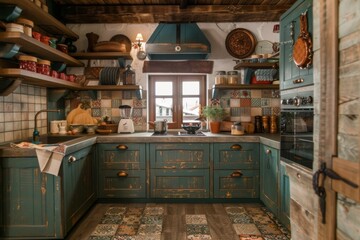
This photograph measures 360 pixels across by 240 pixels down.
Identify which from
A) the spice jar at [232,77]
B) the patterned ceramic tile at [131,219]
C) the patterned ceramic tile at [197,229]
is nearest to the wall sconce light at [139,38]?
the spice jar at [232,77]

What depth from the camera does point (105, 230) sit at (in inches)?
103

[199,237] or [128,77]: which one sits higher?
[128,77]

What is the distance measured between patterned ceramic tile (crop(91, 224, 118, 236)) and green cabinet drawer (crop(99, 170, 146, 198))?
1.85 ft

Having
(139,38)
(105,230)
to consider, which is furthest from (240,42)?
(105,230)

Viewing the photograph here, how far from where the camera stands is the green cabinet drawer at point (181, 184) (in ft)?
10.7

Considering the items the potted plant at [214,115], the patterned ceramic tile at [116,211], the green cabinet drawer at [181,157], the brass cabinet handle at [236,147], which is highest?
the potted plant at [214,115]

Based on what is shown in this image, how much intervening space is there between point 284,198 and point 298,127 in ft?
2.84

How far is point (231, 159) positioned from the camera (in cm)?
325

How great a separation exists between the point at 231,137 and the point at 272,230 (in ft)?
3.51

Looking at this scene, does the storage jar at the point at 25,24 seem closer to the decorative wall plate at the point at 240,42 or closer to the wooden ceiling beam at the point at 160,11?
the wooden ceiling beam at the point at 160,11

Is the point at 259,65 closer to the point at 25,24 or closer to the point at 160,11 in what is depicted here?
the point at 160,11

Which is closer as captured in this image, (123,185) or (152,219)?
(152,219)

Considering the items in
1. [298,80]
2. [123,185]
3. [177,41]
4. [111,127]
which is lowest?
[123,185]

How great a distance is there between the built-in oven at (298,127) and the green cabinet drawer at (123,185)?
1.68 meters
